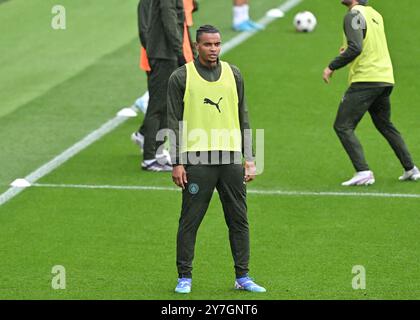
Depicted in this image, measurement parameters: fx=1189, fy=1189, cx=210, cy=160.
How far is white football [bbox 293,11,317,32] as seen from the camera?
2367 centimetres

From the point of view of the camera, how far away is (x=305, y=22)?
23656 mm

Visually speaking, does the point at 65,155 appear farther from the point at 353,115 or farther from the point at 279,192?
the point at 353,115

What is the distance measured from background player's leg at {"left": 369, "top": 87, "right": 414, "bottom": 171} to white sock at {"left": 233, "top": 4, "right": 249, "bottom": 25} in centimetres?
964

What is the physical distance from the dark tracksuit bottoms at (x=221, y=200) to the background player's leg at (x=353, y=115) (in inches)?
164

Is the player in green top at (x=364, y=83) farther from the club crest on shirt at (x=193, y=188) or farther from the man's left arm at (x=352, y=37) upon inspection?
the club crest on shirt at (x=193, y=188)

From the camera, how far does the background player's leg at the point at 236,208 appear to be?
10141 millimetres

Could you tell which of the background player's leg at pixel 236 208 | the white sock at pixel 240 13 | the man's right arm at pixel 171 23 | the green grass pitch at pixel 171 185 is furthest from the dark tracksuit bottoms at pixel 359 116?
A: the white sock at pixel 240 13

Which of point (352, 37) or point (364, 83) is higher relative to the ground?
point (352, 37)

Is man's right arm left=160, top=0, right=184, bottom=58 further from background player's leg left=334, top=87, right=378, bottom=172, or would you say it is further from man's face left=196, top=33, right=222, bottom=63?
man's face left=196, top=33, right=222, bottom=63

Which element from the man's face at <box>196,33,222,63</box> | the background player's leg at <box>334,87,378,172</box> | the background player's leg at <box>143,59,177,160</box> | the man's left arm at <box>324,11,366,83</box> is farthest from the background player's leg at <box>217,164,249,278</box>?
the background player's leg at <box>143,59,177,160</box>

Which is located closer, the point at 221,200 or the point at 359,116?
the point at 221,200

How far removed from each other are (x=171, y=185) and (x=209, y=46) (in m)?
4.65

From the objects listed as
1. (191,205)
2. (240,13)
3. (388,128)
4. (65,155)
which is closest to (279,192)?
(388,128)
